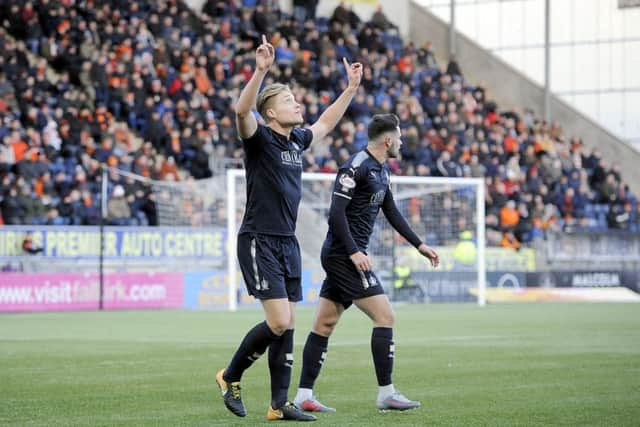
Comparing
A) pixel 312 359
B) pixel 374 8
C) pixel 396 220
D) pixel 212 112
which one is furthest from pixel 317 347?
pixel 374 8

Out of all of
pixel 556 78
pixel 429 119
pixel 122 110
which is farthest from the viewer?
pixel 556 78

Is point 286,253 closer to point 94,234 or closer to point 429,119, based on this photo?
point 94,234

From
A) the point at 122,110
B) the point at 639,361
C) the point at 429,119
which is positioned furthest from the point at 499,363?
the point at 429,119

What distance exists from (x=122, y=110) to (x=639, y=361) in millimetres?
19325

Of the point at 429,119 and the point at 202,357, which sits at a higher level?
the point at 429,119

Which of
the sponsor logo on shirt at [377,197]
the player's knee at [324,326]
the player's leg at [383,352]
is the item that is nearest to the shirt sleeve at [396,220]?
the sponsor logo on shirt at [377,197]

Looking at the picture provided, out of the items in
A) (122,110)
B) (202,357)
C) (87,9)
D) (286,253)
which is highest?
(87,9)

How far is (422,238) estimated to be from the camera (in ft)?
92.1

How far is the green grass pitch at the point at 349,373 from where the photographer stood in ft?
26.4

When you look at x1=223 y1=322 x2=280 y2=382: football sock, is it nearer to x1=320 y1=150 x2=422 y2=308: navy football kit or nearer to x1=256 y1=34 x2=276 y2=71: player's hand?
x1=320 y1=150 x2=422 y2=308: navy football kit

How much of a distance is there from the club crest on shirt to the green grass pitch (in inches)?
62.8

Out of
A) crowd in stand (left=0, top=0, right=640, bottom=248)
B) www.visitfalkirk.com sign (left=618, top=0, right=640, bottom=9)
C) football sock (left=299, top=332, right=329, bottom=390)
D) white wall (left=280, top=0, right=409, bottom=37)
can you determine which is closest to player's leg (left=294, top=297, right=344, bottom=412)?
football sock (left=299, top=332, right=329, bottom=390)

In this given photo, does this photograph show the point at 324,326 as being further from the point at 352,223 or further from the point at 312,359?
the point at 352,223

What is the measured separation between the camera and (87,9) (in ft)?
102
